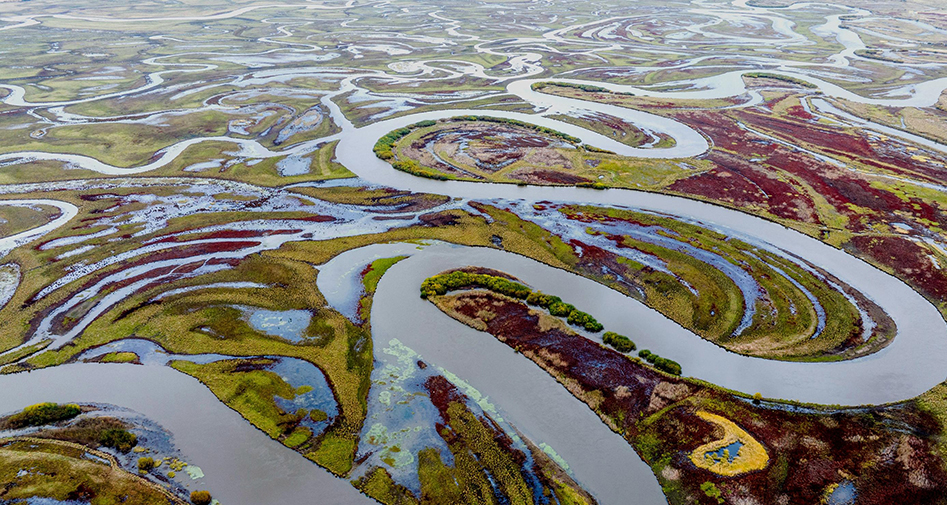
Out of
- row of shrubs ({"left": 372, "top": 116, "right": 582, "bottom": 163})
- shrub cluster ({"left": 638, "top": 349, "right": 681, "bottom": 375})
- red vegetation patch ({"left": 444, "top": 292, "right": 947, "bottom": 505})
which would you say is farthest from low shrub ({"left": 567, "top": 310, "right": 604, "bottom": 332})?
row of shrubs ({"left": 372, "top": 116, "right": 582, "bottom": 163})

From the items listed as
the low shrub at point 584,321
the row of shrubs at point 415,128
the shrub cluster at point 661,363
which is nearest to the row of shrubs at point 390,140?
the row of shrubs at point 415,128

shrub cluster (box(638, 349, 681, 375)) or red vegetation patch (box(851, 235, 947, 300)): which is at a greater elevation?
red vegetation patch (box(851, 235, 947, 300))

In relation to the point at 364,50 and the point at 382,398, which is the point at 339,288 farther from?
the point at 364,50

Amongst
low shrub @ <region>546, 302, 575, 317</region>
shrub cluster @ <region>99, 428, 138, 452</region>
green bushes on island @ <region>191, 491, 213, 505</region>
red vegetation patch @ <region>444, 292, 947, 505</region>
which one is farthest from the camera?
low shrub @ <region>546, 302, 575, 317</region>

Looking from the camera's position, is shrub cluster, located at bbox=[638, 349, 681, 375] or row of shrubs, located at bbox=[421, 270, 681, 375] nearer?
shrub cluster, located at bbox=[638, 349, 681, 375]

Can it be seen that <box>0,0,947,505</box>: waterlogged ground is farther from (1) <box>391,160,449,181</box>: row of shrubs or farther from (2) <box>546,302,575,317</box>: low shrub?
(1) <box>391,160,449,181</box>: row of shrubs

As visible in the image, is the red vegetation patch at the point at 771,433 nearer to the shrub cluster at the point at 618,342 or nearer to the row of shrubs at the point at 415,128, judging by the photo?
the shrub cluster at the point at 618,342
